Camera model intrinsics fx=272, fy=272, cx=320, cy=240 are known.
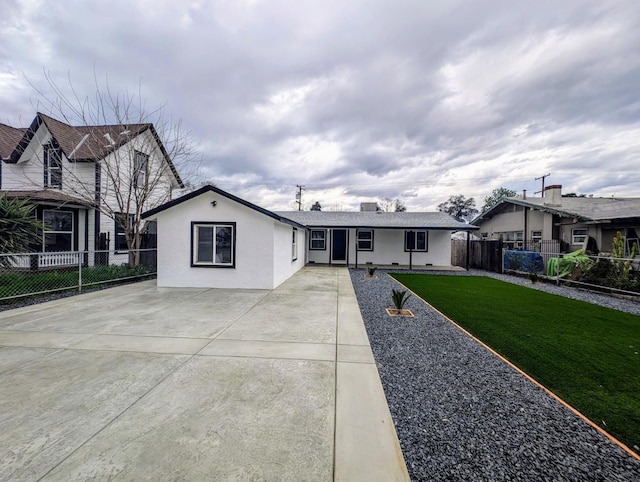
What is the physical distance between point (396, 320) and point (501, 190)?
47.2 m

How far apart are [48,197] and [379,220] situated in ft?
53.2

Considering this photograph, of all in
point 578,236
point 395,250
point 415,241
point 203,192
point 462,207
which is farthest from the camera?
point 462,207

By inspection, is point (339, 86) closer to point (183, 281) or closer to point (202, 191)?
point (202, 191)

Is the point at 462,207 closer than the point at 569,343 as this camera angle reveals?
No

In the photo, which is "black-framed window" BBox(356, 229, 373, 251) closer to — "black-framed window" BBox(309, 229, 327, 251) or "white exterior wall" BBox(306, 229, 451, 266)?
"white exterior wall" BBox(306, 229, 451, 266)

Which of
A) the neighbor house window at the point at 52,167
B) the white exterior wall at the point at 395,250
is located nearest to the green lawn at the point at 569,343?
the white exterior wall at the point at 395,250

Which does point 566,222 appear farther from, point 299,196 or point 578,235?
point 299,196

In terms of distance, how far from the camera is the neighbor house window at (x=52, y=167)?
12.1m

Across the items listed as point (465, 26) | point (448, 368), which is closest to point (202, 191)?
point (448, 368)

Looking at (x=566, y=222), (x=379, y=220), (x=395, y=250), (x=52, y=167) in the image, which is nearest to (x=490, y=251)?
(x=566, y=222)

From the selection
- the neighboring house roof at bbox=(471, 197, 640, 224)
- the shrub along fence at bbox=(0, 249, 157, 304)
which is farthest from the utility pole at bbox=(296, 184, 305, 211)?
the shrub along fence at bbox=(0, 249, 157, 304)

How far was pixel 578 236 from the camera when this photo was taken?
1383 centimetres

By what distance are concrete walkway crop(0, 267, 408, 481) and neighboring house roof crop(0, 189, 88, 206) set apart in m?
7.67

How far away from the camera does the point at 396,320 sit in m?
5.77
